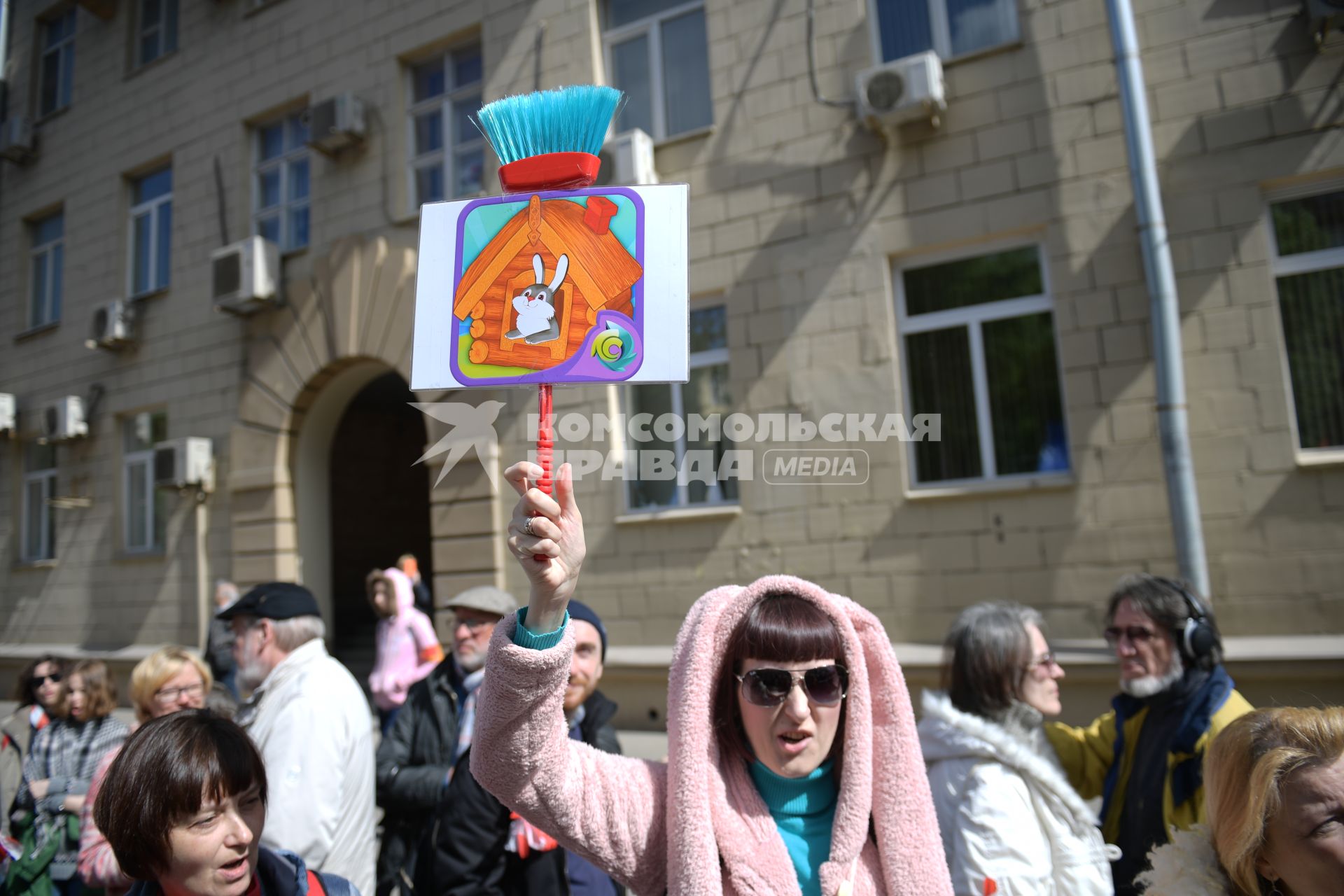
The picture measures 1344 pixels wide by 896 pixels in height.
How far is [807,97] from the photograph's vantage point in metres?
7.22

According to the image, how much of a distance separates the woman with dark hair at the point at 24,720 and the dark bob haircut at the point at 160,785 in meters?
2.32

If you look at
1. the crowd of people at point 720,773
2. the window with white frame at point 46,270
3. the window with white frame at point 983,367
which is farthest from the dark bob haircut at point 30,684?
the window with white frame at point 46,270

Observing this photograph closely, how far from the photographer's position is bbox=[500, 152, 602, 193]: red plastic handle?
174 centimetres

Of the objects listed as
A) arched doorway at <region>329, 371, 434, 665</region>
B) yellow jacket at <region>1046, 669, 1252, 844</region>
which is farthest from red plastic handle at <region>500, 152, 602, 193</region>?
arched doorway at <region>329, 371, 434, 665</region>

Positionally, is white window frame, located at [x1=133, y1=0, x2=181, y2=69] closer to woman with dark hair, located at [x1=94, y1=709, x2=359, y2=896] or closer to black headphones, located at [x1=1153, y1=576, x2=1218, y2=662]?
woman with dark hair, located at [x1=94, y1=709, x2=359, y2=896]

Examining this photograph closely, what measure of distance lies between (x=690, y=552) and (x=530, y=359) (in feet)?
19.0

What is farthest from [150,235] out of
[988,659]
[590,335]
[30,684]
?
[988,659]

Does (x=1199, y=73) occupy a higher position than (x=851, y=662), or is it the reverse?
(x=1199, y=73)

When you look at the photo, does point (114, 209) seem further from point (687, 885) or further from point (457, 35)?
point (687, 885)

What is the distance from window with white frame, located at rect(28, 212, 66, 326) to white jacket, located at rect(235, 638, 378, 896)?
13.1m

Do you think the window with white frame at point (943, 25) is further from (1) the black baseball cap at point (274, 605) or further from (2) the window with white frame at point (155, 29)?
(2) the window with white frame at point (155, 29)

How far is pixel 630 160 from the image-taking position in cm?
763

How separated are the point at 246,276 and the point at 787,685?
9.98 meters

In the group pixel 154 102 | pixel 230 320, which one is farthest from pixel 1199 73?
pixel 154 102
